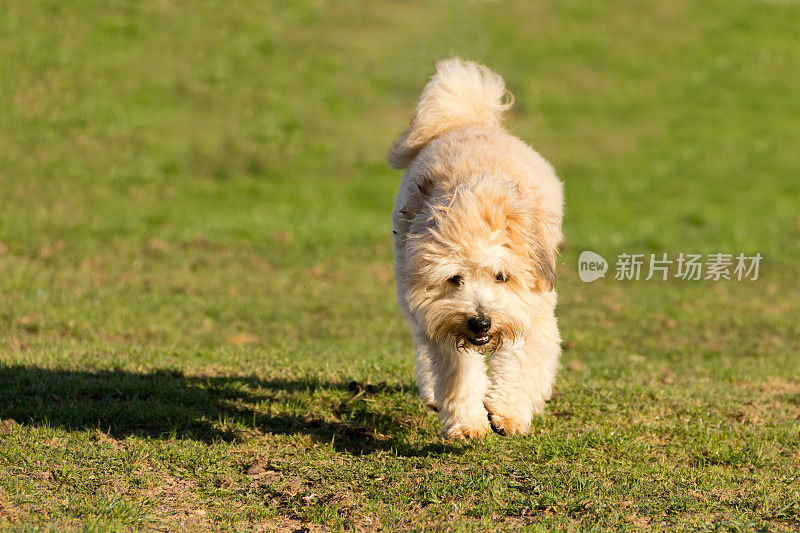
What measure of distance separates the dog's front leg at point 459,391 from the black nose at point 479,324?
0.56 meters

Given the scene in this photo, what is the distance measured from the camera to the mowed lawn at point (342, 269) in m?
6.45

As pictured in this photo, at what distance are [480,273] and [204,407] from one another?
310cm

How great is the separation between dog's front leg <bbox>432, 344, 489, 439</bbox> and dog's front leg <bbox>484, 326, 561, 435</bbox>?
104 millimetres

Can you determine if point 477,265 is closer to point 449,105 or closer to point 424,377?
point 424,377

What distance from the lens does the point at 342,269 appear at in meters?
16.1

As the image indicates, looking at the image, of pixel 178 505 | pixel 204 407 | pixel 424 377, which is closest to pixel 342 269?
pixel 204 407

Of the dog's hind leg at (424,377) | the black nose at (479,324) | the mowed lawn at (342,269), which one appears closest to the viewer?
the black nose at (479,324)

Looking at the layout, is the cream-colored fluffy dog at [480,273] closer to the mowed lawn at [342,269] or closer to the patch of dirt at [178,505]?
the mowed lawn at [342,269]

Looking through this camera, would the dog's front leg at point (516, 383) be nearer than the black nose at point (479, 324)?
No

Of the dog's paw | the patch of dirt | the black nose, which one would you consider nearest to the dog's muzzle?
the black nose

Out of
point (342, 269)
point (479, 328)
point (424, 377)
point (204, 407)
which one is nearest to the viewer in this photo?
point (479, 328)

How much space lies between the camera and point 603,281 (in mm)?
16375

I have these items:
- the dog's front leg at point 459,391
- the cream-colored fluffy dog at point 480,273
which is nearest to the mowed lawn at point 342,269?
the dog's front leg at point 459,391

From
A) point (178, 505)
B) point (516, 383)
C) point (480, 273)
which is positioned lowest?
point (178, 505)
